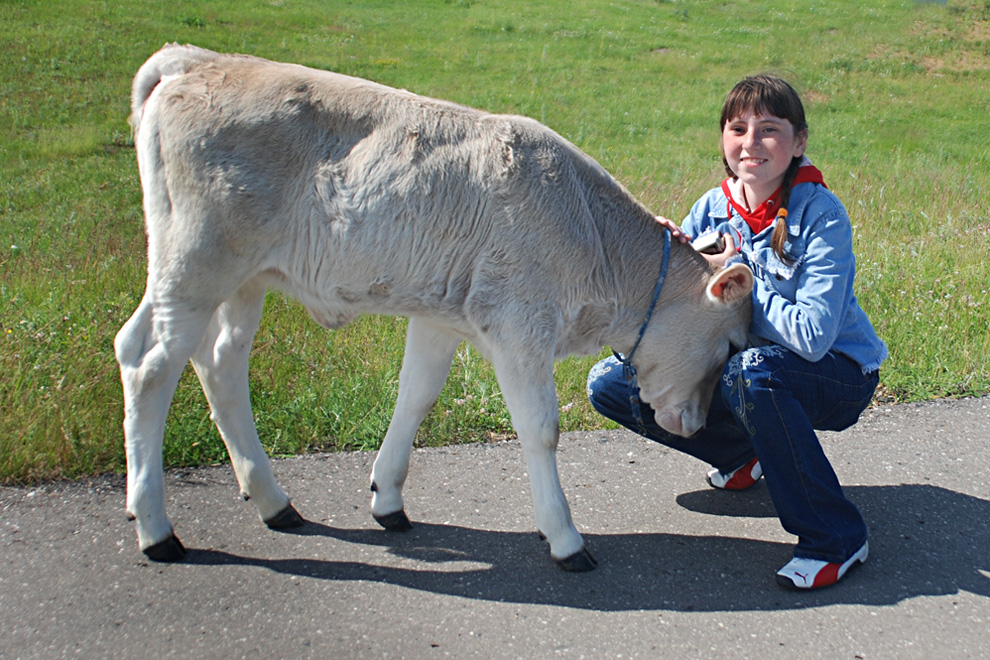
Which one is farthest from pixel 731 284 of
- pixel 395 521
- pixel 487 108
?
pixel 487 108

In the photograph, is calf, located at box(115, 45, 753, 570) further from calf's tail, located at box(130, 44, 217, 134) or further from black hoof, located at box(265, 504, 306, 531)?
black hoof, located at box(265, 504, 306, 531)

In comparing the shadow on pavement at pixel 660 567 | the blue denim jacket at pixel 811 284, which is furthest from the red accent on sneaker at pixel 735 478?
the blue denim jacket at pixel 811 284

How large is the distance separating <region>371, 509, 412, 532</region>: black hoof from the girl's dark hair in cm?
201

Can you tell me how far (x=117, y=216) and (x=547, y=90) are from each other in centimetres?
1048

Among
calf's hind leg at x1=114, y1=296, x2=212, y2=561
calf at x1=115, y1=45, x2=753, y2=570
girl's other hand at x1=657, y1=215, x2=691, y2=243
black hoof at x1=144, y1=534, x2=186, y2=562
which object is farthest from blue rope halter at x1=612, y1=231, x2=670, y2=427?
black hoof at x1=144, y1=534, x2=186, y2=562

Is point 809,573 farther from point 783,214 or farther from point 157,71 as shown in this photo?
point 157,71

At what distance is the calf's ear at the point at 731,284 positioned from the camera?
3572 mm

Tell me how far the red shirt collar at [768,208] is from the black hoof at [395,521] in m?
2.04

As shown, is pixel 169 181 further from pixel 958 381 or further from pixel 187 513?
pixel 958 381

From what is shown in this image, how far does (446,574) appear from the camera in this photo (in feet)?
11.8

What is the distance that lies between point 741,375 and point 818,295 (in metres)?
0.45

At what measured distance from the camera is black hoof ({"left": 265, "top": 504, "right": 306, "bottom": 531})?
3.91 metres

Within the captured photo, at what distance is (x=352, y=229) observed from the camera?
3594 millimetres

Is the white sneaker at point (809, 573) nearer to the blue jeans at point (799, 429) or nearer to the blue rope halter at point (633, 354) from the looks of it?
the blue jeans at point (799, 429)
